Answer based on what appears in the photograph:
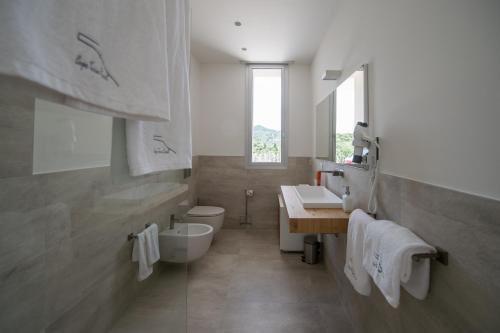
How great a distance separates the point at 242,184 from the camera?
3406mm

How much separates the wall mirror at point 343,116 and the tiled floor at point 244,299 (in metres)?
1.17

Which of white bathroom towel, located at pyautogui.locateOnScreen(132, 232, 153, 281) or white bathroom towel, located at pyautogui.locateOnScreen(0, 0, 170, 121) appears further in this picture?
white bathroom towel, located at pyautogui.locateOnScreen(132, 232, 153, 281)

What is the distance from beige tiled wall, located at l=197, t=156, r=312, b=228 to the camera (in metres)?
3.38

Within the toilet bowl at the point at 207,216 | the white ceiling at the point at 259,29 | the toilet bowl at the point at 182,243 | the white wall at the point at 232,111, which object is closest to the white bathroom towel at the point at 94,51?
the toilet bowl at the point at 182,243

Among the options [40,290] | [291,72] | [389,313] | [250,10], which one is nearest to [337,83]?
[250,10]

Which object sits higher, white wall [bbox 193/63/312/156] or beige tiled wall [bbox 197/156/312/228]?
white wall [bbox 193/63/312/156]

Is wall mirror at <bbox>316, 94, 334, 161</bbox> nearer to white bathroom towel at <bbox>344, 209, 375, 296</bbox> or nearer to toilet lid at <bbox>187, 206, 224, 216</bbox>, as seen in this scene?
white bathroom towel at <bbox>344, 209, 375, 296</bbox>

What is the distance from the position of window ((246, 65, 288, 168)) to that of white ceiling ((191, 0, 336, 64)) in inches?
10.3

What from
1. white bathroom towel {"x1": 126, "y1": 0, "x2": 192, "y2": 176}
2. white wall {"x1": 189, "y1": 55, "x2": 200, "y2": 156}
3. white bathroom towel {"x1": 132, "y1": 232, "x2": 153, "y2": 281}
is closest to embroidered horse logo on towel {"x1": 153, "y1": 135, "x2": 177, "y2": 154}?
white bathroom towel {"x1": 126, "y1": 0, "x2": 192, "y2": 176}

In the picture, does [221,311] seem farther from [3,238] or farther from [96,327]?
[3,238]

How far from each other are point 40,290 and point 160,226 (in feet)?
2.09

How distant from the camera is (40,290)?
2.60ft

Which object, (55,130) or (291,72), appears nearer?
(55,130)

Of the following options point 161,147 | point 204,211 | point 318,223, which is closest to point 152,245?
point 161,147
